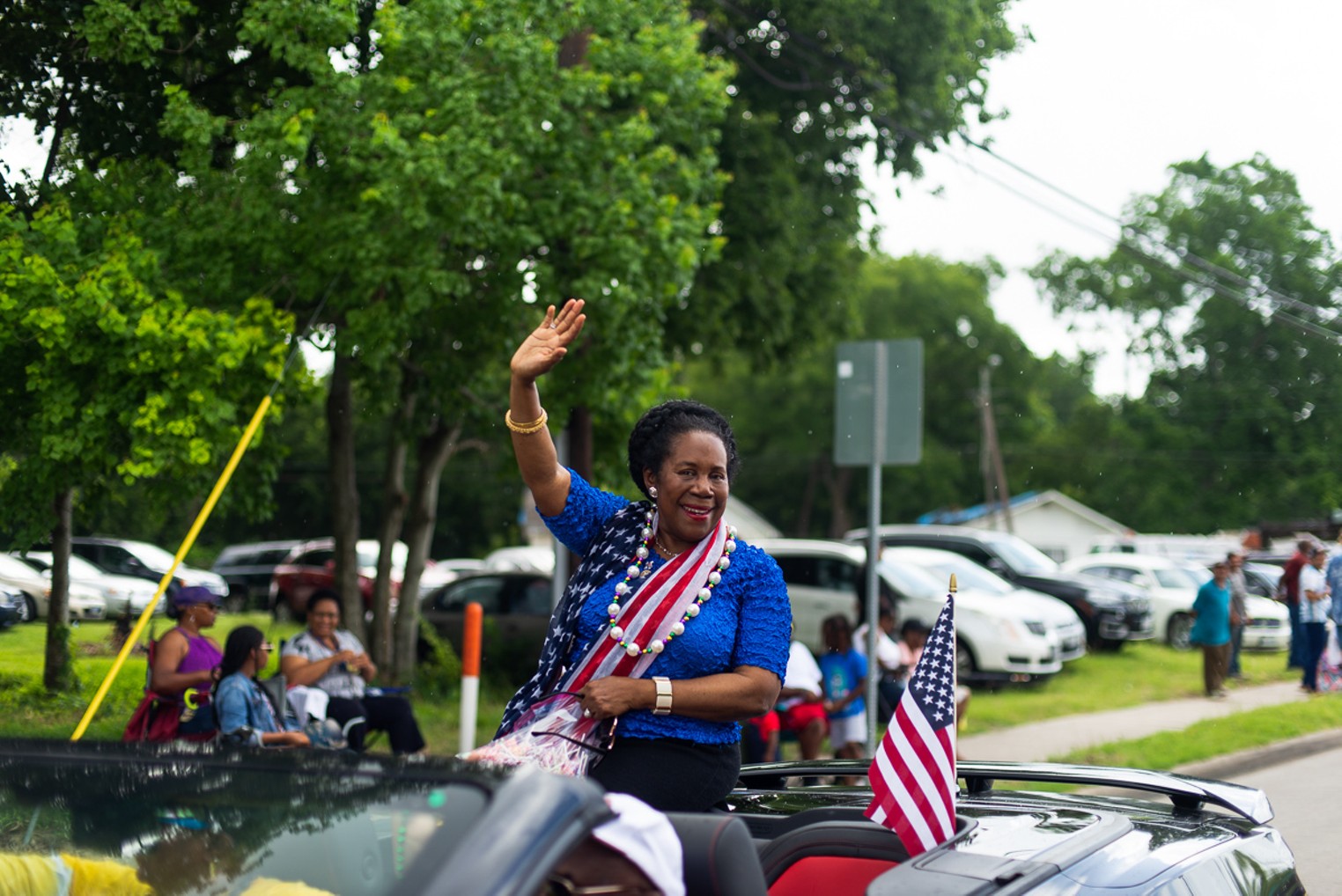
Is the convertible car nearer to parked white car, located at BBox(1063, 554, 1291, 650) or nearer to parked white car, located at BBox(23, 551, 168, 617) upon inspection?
parked white car, located at BBox(23, 551, 168, 617)

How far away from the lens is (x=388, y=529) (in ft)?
46.0

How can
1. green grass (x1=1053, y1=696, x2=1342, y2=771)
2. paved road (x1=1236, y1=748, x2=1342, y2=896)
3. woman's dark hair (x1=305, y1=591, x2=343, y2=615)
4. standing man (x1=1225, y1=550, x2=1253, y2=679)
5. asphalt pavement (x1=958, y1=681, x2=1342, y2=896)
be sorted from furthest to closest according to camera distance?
standing man (x1=1225, y1=550, x2=1253, y2=679)
green grass (x1=1053, y1=696, x2=1342, y2=771)
woman's dark hair (x1=305, y1=591, x2=343, y2=615)
asphalt pavement (x1=958, y1=681, x2=1342, y2=896)
paved road (x1=1236, y1=748, x2=1342, y2=896)

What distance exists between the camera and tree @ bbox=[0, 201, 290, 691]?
7.21 m

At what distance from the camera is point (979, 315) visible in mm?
58000

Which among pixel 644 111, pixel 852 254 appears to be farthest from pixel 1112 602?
pixel 644 111

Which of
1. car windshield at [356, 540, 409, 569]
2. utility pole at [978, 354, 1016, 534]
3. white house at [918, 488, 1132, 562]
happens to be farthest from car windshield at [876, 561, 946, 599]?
white house at [918, 488, 1132, 562]

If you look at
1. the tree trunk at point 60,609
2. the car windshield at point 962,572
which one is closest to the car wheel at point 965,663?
the car windshield at point 962,572

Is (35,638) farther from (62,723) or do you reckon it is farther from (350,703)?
(350,703)

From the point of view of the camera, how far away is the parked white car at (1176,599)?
2356 centimetres

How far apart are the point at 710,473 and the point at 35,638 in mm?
5006

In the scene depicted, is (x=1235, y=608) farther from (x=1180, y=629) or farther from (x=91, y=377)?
(x=91, y=377)

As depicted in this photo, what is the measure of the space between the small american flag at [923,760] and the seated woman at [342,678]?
578 cm

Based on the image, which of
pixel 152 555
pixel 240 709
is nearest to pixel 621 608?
pixel 240 709

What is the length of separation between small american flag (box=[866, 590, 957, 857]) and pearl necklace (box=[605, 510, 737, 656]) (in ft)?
1.70
